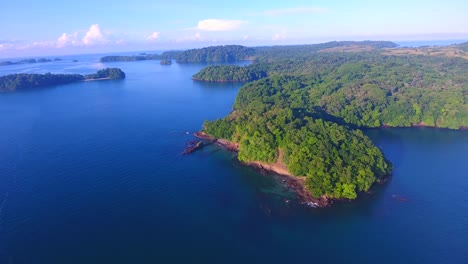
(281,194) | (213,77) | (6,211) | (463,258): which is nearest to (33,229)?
(6,211)

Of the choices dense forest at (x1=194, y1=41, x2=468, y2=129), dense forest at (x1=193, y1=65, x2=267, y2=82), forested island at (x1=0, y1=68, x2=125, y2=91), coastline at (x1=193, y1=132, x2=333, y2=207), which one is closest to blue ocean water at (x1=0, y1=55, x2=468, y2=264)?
coastline at (x1=193, y1=132, x2=333, y2=207)

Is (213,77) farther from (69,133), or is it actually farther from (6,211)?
(6,211)

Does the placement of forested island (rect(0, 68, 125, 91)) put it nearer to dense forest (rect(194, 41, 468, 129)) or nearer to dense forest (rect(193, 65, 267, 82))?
Result: dense forest (rect(193, 65, 267, 82))

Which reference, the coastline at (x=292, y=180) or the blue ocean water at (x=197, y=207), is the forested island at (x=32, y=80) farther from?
the coastline at (x=292, y=180)

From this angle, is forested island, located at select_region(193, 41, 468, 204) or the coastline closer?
the coastline

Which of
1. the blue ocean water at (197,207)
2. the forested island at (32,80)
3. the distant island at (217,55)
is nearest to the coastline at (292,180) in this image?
the blue ocean water at (197,207)

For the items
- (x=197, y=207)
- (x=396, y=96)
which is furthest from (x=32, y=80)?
(x=396, y=96)

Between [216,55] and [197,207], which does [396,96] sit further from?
[216,55]
